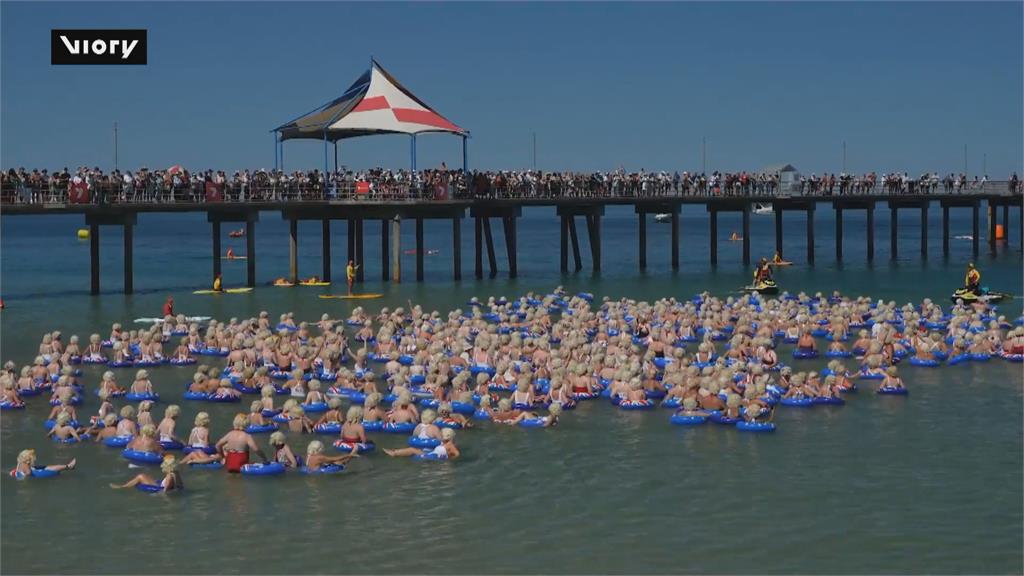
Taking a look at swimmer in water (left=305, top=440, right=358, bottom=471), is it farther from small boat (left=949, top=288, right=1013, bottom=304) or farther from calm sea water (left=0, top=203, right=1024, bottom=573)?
small boat (left=949, top=288, right=1013, bottom=304)

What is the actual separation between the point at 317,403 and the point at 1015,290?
37816mm

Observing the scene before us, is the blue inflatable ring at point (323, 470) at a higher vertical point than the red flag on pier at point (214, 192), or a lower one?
lower

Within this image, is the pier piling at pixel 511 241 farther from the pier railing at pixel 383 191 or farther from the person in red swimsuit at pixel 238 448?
the person in red swimsuit at pixel 238 448

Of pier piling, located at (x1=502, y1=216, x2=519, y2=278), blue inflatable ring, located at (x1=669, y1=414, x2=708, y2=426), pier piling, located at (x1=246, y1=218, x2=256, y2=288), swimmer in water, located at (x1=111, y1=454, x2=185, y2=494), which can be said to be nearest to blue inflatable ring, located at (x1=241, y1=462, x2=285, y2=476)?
swimmer in water, located at (x1=111, y1=454, x2=185, y2=494)

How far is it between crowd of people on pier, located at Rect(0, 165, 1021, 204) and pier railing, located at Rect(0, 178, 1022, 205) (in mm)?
38

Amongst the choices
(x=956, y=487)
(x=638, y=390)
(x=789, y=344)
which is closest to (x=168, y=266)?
(x=789, y=344)

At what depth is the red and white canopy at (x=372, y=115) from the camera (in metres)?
51.7

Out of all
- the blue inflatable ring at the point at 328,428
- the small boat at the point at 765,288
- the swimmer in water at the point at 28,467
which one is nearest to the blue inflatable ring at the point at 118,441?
the swimmer in water at the point at 28,467

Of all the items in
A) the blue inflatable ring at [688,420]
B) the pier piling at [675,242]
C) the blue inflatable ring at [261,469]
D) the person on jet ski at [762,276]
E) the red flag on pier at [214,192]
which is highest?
the red flag on pier at [214,192]

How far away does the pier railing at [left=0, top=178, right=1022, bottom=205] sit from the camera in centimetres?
4912

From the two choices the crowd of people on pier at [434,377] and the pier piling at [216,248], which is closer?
the crowd of people on pier at [434,377]

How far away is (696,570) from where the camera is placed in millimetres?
17406

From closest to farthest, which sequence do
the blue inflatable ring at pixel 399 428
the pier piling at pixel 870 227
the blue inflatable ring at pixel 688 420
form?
the blue inflatable ring at pixel 399 428
the blue inflatable ring at pixel 688 420
the pier piling at pixel 870 227

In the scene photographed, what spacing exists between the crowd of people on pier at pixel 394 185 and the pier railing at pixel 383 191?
1.5 inches
